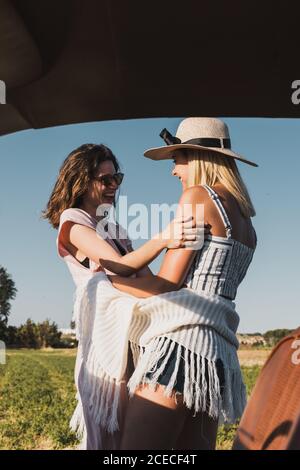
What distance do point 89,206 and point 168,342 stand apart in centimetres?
78

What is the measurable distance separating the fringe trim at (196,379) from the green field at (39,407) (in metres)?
0.31

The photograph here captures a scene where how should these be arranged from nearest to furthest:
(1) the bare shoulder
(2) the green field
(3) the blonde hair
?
1. (1) the bare shoulder
2. (3) the blonde hair
3. (2) the green field

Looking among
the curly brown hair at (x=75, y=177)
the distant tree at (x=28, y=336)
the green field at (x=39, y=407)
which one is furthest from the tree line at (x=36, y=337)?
the curly brown hair at (x=75, y=177)

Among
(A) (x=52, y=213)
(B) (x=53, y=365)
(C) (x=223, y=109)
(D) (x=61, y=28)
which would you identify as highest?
(D) (x=61, y=28)

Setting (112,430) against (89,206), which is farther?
(89,206)

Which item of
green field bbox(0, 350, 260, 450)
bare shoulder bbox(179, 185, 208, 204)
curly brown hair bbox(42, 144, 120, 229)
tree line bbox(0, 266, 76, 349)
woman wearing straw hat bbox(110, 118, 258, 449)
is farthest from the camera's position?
tree line bbox(0, 266, 76, 349)

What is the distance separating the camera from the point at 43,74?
504cm

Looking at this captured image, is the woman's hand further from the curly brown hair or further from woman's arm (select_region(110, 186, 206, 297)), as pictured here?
the curly brown hair

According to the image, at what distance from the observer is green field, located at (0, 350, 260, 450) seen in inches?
288

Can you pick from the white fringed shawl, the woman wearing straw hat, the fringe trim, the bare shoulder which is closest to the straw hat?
the woman wearing straw hat

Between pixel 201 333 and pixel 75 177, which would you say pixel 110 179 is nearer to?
pixel 75 177
